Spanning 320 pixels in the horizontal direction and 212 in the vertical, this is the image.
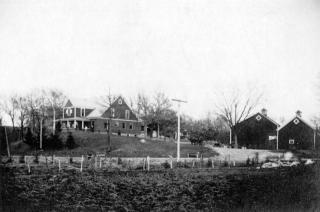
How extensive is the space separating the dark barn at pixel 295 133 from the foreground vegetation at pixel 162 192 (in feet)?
103

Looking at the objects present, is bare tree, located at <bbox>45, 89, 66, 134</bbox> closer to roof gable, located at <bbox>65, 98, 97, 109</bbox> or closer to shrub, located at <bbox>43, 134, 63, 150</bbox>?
roof gable, located at <bbox>65, 98, 97, 109</bbox>

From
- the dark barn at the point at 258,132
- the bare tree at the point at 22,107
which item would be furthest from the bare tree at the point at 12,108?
the dark barn at the point at 258,132

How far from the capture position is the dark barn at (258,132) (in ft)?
165

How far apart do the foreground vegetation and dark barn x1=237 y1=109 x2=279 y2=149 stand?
111 ft

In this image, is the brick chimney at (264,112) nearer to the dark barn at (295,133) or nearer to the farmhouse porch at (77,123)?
the dark barn at (295,133)

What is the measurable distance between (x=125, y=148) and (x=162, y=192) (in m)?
26.1

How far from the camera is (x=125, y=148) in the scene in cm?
4116

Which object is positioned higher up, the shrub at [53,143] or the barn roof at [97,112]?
the barn roof at [97,112]

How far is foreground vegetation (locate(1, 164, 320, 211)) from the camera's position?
12805 millimetres

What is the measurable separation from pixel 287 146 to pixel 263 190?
3395cm

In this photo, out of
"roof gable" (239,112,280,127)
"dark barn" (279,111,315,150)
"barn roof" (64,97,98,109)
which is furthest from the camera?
"barn roof" (64,97,98,109)

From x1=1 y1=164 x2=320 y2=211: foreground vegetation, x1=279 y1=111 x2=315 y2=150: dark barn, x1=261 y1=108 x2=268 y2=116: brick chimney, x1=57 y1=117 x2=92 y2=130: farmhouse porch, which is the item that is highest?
x1=261 y1=108 x2=268 y2=116: brick chimney

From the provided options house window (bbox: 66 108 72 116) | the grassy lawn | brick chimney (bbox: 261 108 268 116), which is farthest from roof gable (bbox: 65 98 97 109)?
brick chimney (bbox: 261 108 268 116)

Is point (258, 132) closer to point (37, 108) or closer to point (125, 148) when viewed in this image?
point (125, 148)
